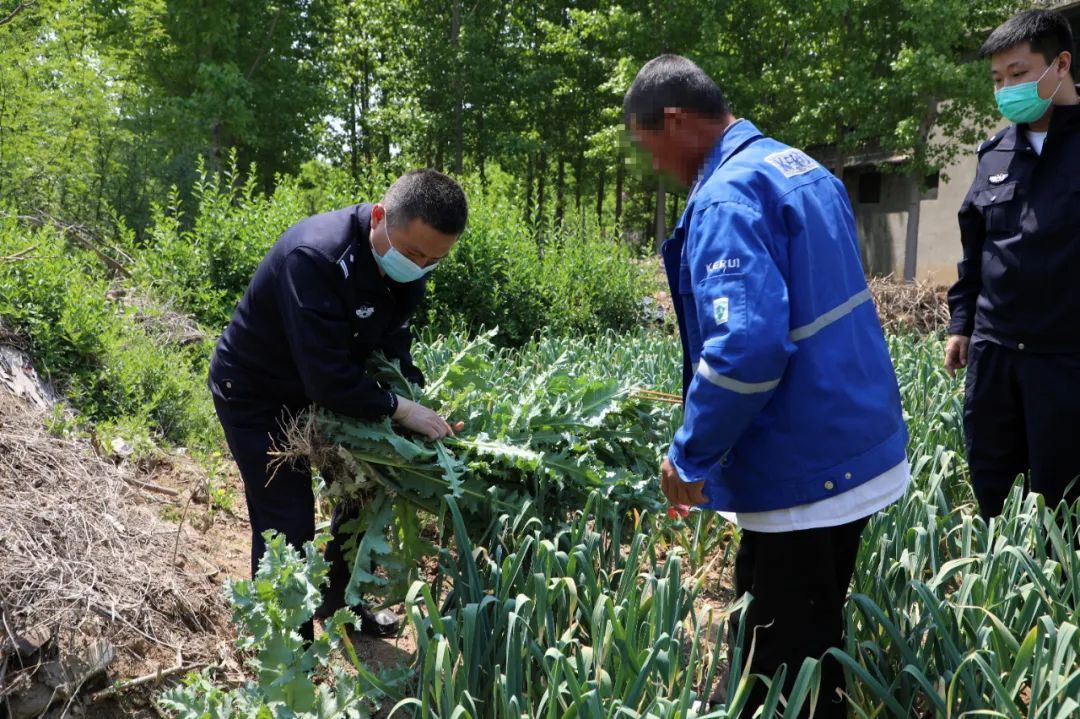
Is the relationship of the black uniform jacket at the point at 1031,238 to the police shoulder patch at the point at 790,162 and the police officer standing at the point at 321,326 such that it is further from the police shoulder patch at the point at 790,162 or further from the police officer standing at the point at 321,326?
the police officer standing at the point at 321,326

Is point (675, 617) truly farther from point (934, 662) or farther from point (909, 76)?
point (909, 76)

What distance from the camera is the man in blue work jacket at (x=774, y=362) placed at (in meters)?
1.86

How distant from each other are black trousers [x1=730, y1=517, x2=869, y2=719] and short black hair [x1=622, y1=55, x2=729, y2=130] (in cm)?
101

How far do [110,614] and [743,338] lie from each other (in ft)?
6.96

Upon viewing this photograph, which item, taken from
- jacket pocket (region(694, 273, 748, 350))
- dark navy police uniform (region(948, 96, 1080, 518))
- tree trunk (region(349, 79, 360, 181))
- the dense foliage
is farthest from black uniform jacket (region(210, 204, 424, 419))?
tree trunk (region(349, 79, 360, 181))

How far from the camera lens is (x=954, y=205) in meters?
18.7

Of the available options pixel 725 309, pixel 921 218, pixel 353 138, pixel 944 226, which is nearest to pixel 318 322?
pixel 725 309

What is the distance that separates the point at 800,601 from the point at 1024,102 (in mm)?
2065

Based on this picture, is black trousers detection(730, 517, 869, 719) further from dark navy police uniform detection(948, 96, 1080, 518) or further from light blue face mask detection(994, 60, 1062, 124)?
light blue face mask detection(994, 60, 1062, 124)

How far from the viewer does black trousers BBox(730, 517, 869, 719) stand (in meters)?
2.06

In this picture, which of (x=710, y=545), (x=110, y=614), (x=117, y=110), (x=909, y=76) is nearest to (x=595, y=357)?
(x=710, y=545)

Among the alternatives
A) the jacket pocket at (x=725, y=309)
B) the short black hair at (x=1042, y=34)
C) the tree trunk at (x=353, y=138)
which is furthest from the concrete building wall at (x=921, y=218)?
the jacket pocket at (x=725, y=309)

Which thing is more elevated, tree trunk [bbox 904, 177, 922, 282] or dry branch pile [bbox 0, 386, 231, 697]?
dry branch pile [bbox 0, 386, 231, 697]

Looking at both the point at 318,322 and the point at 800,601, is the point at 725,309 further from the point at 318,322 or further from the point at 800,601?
the point at 318,322
